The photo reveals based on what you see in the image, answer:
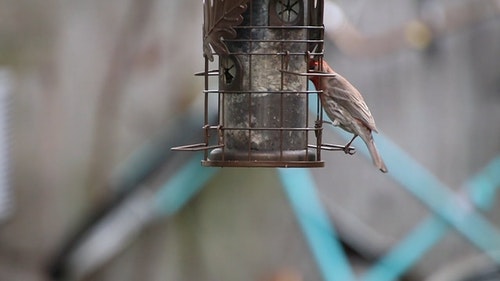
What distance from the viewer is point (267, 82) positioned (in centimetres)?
396

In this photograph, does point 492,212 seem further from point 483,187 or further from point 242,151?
point 242,151

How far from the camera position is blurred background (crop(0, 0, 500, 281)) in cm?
600

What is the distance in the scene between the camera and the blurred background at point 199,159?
19.7 ft

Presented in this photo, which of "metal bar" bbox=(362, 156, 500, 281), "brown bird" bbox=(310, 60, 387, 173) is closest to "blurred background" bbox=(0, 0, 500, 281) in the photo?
"metal bar" bbox=(362, 156, 500, 281)

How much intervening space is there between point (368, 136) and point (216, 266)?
2269 mm

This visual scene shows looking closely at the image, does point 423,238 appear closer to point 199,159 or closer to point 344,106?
point 199,159

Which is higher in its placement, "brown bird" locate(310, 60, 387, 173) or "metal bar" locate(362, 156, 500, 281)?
"brown bird" locate(310, 60, 387, 173)

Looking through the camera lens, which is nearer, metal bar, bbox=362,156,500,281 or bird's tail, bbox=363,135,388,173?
bird's tail, bbox=363,135,388,173


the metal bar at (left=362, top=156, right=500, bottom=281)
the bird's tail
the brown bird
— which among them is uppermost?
the brown bird

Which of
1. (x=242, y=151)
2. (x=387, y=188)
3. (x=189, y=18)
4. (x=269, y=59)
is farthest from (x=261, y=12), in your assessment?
(x=387, y=188)

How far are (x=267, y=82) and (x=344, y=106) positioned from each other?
12.9 inches

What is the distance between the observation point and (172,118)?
6.02 meters

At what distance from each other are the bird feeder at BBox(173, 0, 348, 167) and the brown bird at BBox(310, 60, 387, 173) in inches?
2.8

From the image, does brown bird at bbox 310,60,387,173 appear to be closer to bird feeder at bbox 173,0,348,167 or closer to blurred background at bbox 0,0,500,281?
bird feeder at bbox 173,0,348,167
